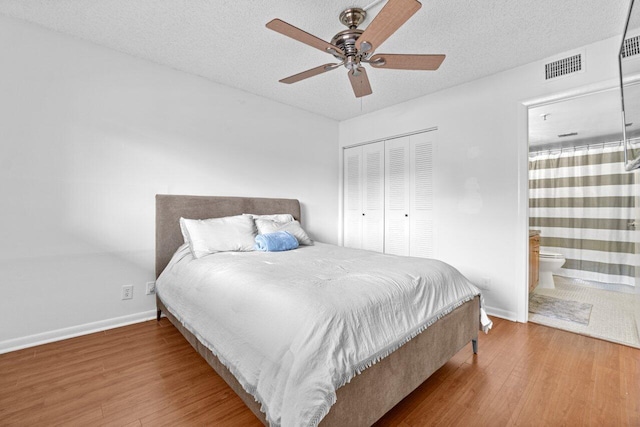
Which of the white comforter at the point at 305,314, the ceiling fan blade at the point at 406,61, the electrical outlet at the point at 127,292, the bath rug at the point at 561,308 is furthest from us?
the bath rug at the point at 561,308

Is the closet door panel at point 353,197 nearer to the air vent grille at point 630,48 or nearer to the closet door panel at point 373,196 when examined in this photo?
the closet door panel at point 373,196

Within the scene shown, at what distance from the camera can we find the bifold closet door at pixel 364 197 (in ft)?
13.2

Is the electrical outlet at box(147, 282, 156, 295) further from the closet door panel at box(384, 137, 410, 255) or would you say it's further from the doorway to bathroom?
the doorway to bathroom

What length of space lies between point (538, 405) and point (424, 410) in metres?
0.63

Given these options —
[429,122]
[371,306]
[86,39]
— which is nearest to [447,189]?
[429,122]

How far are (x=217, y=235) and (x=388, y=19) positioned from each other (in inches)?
79.7

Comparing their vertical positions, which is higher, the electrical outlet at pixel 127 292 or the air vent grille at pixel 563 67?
the air vent grille at pixel 563 67

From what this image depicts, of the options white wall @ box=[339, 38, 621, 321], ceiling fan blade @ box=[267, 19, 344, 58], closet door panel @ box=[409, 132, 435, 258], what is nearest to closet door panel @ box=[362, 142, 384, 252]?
closet door panel @ box=[409, 132, 435, 258]

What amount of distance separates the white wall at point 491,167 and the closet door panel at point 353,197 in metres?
1.11

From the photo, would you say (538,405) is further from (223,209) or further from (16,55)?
(16,55)

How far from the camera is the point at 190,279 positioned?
2111 millimetres

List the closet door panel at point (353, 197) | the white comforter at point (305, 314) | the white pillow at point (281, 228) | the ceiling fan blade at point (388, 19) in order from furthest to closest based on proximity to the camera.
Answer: the closet door panel at point (353, 197) → the white pillow at point (281, 228) → the ceiling fan blade at point (388, 19) → the white comforter at point (305, 314)

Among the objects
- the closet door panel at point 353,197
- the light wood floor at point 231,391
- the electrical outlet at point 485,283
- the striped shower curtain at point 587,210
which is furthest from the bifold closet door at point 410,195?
the striped shower curtain at point 587,210

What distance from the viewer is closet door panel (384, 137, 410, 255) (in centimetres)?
370
